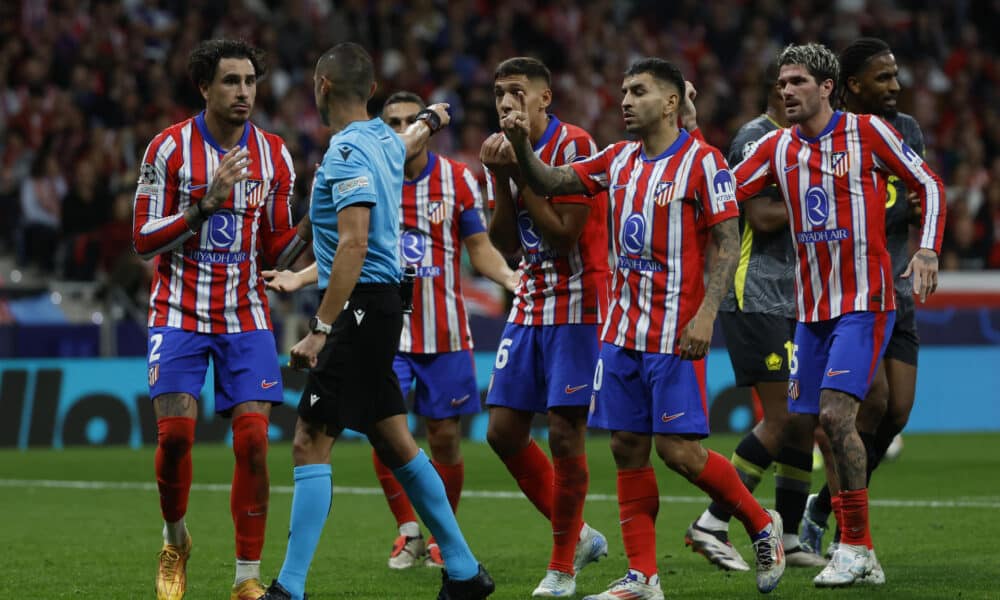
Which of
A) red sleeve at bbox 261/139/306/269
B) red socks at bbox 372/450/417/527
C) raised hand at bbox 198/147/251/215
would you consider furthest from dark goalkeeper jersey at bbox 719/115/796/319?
raised hand at bbox 198/147/251/215

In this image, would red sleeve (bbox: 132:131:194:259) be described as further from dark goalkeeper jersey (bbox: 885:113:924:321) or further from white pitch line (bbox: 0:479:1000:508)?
white pitch line (bbox: 0:479:1000:508)

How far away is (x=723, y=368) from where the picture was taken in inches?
Answer: 628

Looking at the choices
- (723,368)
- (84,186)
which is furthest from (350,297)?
(84,186)

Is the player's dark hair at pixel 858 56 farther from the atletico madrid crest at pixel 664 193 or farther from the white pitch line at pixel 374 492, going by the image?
the white pitch line at pixel 374 492

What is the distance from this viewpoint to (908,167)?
23.0ft

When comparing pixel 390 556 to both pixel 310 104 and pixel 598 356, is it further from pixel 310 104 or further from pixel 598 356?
pixel 310 104

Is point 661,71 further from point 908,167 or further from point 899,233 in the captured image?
point 899,233

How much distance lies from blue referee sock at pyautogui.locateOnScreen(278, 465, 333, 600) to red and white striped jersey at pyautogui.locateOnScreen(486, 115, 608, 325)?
1553 mm

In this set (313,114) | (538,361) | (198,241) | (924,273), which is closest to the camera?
(924,273)

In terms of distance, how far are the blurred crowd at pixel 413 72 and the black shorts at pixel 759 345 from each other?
29.9 ft

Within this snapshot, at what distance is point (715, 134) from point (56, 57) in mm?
8400

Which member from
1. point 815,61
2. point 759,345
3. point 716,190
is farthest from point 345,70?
point 759,345

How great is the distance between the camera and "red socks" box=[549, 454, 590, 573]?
6.93m

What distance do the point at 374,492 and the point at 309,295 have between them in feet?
17.5
